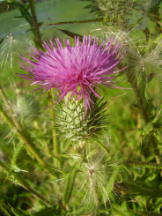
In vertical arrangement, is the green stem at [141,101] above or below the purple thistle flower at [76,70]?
below

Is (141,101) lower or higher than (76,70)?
lower

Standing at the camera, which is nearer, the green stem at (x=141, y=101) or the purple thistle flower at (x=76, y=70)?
the purple thistle flower at (x=76, y=70)

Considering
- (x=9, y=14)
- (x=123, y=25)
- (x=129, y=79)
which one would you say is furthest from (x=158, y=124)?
(x=9, y=14)

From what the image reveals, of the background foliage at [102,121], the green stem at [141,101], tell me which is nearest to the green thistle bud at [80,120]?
the background foliage at [102,121]

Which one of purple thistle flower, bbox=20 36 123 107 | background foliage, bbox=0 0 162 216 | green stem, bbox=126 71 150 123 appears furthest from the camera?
green stem, bbox=126 71 150 123

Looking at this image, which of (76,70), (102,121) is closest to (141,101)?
(102,121)

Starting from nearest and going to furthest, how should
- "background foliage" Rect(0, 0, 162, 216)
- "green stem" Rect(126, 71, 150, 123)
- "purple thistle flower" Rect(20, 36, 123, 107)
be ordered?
"purple thistle flower" Rect(20, 36, 123, 107), "background foliage" Rect(0, 0, 162, 216), "green stem" Rect(126, 71, 150, 123)

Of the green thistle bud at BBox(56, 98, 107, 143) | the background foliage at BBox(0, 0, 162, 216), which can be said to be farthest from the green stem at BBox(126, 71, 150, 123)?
the green thistle bud at BBox(56, 98, 107, 143)

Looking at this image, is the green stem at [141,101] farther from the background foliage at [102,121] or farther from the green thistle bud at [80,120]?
the green thistle bud at [80,120]

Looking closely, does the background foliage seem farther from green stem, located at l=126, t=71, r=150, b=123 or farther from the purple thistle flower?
the purple thistle flower

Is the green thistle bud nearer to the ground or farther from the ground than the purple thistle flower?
nearer to the ground

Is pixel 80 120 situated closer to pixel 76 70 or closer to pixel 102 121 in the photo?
pixel 102 121

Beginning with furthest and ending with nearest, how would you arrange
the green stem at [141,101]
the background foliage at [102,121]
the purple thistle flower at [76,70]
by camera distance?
the green stem at [141,101] < the background foliage at [102,121] < the purple thistle flower at [76,70]
